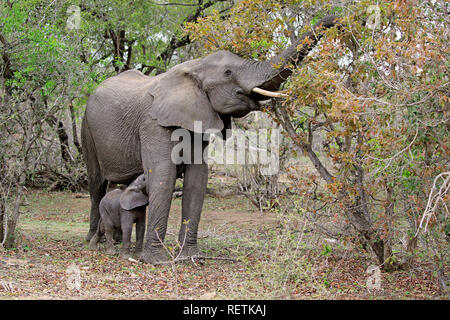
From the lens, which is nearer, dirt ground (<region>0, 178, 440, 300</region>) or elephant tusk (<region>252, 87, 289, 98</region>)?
dirt ground (<region>0, 178, 440, 300</region>)

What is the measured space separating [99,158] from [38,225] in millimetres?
3423

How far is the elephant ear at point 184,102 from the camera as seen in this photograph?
9594 millimetres

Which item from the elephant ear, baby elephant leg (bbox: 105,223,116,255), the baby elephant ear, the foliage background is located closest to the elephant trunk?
the foliage background

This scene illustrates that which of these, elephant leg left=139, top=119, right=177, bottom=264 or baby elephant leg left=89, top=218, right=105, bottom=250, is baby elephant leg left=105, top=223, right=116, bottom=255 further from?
elephant leg left=139, top=119, right=177, bottom=264

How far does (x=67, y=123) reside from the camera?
912 inches

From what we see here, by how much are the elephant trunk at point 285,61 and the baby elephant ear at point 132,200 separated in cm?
237

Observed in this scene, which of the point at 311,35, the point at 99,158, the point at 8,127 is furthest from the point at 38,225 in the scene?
the point at 311,35

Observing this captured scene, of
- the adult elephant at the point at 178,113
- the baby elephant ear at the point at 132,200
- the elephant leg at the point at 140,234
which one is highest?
the adult elephant at the point at 178,113

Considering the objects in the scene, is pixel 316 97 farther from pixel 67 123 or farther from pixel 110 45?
pixel 67 123

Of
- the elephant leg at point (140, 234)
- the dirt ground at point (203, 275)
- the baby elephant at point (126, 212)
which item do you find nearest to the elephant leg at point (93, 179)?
the dirt ground at point (203, 275)

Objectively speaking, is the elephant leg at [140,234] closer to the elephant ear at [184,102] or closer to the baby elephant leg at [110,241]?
the baby elephant leg at [110,241]

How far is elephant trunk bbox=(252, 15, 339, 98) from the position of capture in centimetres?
849

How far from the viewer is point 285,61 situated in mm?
8844

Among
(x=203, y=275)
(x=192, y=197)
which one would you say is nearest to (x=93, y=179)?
(x=192, y=197)
